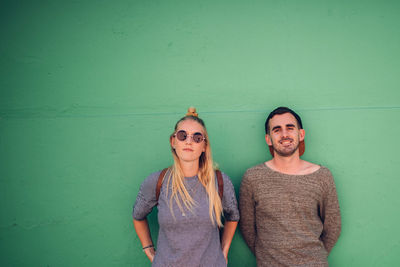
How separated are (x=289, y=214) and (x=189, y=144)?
1.11 meters

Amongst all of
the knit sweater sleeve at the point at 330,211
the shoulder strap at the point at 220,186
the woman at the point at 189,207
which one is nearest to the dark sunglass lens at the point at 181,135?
the woman at the point at 189,207

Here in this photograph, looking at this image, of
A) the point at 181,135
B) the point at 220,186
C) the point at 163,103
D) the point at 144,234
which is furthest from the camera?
the point at 163,103

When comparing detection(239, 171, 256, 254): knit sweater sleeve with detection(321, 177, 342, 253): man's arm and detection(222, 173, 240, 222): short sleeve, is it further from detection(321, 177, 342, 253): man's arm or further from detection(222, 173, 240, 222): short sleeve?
detection(321, 177, 342, 253): man's arm

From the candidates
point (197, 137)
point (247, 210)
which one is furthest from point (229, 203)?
point (197, 137)

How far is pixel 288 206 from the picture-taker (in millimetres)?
1994

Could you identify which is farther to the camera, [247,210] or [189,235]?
[247,210]

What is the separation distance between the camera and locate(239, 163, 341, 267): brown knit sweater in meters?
1.95

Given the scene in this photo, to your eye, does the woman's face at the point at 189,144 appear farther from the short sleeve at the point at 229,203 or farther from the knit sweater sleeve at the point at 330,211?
the knit sweater sleeve at the point at 330,211

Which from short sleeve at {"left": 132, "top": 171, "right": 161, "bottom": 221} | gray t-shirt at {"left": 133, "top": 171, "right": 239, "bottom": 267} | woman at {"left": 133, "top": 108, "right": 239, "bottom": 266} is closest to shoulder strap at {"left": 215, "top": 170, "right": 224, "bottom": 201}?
woman at {"left": 133, "top": 108, "right": 239, "bottom": 266}

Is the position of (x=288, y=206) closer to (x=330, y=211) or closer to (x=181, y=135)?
(x=330, y=211)

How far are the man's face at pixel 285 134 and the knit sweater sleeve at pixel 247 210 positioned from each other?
409mm

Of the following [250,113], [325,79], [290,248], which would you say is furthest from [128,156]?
[325,79]

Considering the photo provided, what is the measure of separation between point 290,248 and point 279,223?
0.71ft

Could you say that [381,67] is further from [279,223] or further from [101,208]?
[101,208]
